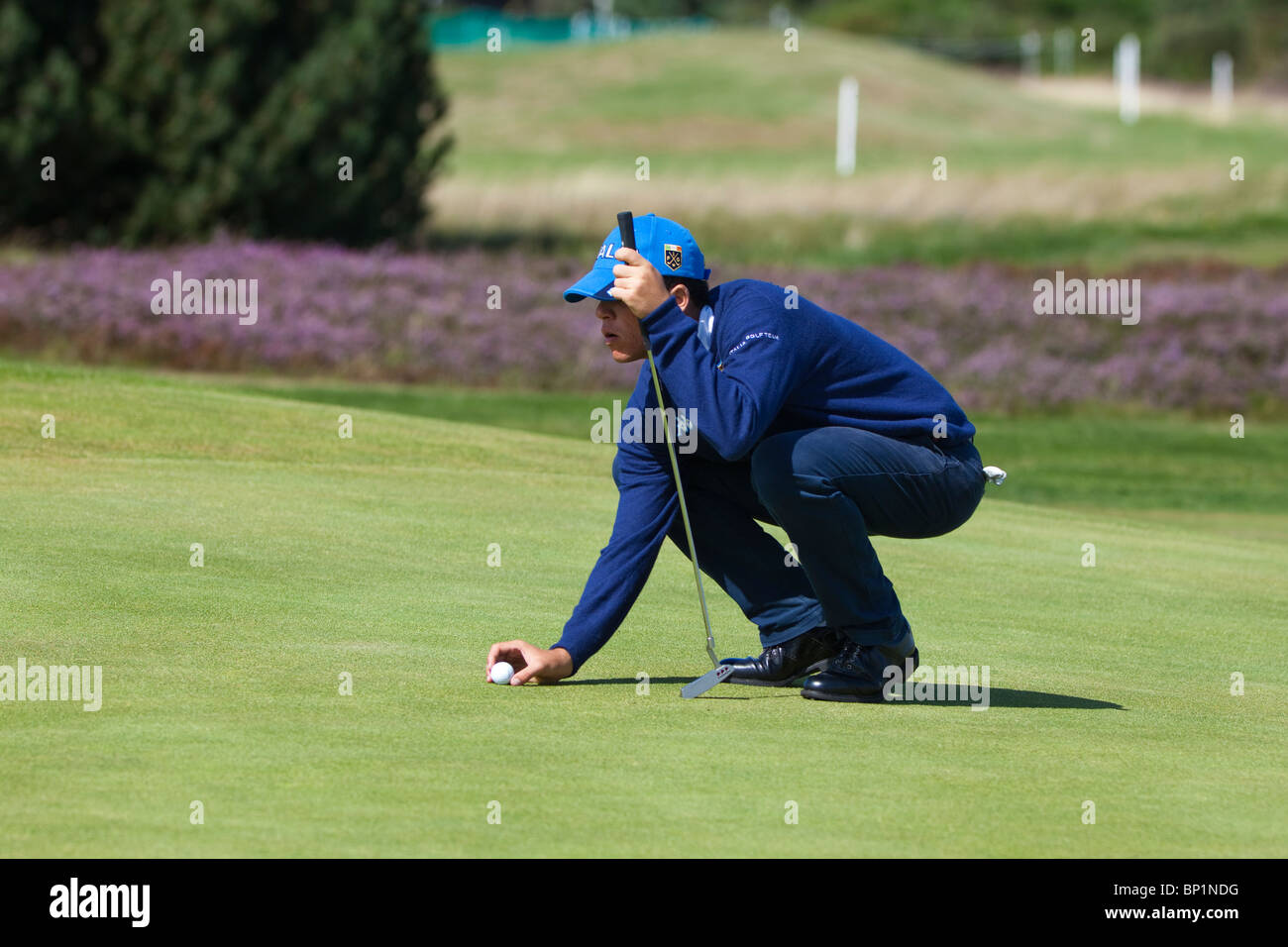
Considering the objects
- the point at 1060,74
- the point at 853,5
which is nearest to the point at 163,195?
the point at 1060,74

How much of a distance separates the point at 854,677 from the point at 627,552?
0.82m

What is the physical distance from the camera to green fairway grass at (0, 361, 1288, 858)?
457 cm

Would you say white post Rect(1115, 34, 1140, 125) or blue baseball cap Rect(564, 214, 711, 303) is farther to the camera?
white post Rect(1115, 34, 1140, 125)

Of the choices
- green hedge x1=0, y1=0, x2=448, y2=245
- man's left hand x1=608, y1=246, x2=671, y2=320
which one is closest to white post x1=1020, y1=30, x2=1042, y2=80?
green hedge x1=0, y1=0, x2=448, y2=245

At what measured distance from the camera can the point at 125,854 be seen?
13.6 ft

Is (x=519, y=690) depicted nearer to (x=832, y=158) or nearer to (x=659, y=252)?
(x=659, y=252)

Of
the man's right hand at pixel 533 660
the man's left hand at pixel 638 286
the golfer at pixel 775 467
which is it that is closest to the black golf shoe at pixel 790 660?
the golfer at pixel 775 467

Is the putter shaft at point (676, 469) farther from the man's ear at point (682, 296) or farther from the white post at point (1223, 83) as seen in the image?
the white post at point (1223, 83)

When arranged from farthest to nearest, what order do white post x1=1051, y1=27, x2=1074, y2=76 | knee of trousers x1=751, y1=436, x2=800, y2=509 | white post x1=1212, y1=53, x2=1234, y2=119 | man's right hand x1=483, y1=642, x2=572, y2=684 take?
white post x1=1051, y1=27, x2=1074, y2=76
white post x1=1212, y1=53, x2=1234, y2=119
man's right hand x1=483, y1=642, x2=572, y2=684
knee of trousers x1=751, y1=436, x2=800, y2=509

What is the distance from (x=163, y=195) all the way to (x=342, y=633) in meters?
23.3

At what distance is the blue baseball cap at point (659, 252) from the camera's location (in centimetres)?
598

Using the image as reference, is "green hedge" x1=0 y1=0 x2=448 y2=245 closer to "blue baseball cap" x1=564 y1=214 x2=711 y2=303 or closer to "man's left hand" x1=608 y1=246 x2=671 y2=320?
"blue baseball cap" x1=564 y1=214 x2=711 y2=303

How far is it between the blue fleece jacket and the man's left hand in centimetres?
3
